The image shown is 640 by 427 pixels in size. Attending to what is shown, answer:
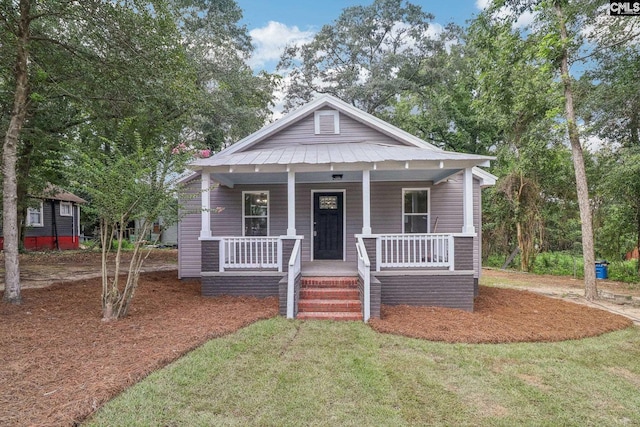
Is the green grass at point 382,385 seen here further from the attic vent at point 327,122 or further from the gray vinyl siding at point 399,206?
the attic vent at point 327,122

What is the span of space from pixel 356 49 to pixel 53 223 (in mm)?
22416

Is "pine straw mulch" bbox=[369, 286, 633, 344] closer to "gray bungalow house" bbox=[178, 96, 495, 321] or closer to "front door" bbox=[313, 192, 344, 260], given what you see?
"gray bungalow house" bbox=[178, 96, 495, 321]

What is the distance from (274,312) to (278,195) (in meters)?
4.20

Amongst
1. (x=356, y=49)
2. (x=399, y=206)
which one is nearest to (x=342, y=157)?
(x=399, y=206)

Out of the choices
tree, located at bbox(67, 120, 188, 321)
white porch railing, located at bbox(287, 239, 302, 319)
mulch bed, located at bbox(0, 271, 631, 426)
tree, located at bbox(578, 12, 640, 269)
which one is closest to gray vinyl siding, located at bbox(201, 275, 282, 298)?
Result: mulch bed, located at bbox(0, 271, 631, 426)

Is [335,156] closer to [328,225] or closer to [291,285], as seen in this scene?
[328,225]

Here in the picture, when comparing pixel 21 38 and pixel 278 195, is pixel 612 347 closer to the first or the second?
pixel 278 195

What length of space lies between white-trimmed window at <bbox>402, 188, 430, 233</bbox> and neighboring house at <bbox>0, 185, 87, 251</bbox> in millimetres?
17048

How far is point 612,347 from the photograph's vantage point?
5016 millimetres

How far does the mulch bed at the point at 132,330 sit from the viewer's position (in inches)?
126

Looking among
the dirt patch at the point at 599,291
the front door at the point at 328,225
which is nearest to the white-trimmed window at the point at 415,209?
the front door at the point at 328,225

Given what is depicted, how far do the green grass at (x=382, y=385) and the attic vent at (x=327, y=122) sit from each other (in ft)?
20.9

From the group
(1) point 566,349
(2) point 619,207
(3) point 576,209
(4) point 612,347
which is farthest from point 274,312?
(3) point 576,209

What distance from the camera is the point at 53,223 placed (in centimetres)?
2061
